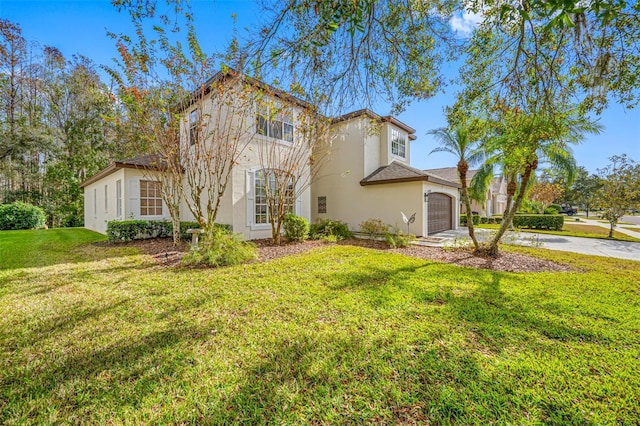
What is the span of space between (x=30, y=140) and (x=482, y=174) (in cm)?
3167

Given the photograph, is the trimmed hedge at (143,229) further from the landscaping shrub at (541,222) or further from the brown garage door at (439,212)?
the landscaping shrub at (541,222)

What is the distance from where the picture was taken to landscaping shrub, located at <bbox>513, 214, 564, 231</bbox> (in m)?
17.9

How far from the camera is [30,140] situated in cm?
1836

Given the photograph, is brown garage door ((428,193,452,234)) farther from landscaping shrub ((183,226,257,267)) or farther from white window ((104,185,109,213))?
white window ((104,185,109,213))

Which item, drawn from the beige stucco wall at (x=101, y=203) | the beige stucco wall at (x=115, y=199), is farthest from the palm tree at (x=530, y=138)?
the beige stucco wall at (x=101, y=203)

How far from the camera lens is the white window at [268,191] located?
33.8 ft

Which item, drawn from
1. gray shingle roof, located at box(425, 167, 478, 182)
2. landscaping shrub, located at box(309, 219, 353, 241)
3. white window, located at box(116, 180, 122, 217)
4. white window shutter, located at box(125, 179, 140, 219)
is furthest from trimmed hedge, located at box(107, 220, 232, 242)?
gray shingle roof, located at box(425, 167, 478, 182)

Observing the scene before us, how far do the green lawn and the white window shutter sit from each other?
6013 mm

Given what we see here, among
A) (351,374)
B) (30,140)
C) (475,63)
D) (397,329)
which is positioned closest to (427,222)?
(475,63)

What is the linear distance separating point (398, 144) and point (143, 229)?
1444 cm

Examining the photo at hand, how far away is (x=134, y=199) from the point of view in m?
11.4

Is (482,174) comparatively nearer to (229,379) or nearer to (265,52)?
(265,52)

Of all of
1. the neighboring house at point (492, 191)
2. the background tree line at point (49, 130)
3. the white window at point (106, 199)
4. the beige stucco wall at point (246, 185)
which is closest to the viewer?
the beige stucco wall at point (246, 185)

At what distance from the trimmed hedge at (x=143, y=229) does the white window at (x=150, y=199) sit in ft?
→ 3.47
